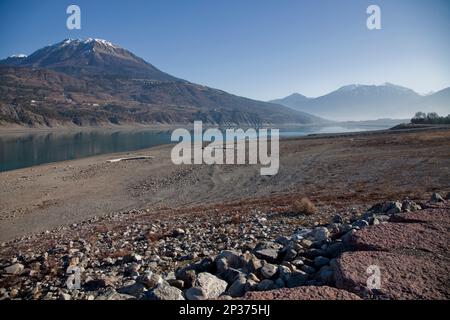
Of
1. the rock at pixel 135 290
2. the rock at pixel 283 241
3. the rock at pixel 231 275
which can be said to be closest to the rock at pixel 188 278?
the rock at pixel 231 275

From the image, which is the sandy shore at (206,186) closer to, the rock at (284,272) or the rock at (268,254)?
the rock at (268,254)

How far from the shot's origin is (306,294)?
4.40m

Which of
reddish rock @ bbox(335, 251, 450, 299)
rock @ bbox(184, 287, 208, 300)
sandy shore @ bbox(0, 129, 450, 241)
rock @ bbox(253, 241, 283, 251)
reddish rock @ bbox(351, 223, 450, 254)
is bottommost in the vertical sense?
sandy shore @ bbox(0, 129, 450, 241)

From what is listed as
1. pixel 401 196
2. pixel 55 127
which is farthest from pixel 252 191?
pixel 55 127

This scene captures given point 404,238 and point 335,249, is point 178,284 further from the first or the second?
point 404,238

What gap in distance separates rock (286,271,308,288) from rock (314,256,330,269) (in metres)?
0.63

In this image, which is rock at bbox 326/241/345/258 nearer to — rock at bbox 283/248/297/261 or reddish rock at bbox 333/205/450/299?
reddish rock at bbox 333/205/450/299

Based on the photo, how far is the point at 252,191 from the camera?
2116 cm

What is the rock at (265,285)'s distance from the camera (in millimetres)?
5090

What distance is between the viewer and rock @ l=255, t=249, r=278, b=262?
6.48m

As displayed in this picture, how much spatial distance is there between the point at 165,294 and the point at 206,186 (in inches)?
756

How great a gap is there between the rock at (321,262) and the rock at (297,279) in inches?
24.7

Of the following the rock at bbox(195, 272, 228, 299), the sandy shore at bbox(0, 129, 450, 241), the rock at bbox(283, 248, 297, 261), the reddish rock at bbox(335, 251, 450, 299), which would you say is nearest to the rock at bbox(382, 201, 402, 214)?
the reddish rock at bbox(335, 251, 450, 299)
